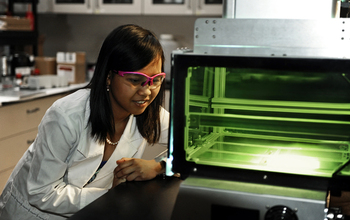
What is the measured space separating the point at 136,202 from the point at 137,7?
259 cm

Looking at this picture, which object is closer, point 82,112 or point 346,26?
point 346,26

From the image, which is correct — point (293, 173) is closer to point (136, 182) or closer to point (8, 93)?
point (136, 182)

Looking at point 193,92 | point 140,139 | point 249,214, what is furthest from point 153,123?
point 249,214

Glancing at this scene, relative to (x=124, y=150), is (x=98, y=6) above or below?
above

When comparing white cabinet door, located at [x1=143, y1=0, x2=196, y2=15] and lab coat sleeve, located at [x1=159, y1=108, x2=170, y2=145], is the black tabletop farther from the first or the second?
white cabinet door, located at [x1=143, y1=0, x2=196, y2=15]

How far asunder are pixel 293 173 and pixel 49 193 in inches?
26.2

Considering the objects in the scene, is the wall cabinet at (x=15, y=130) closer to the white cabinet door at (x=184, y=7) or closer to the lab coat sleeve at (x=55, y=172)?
the white cabinet door at (x=184, y=7)

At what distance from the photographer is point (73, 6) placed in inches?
134

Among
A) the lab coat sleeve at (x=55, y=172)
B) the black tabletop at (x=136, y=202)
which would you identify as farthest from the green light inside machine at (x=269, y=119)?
the lab coat sleeve at (x=55, y=172)

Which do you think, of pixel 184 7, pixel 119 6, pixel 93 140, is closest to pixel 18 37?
pixel 119 6

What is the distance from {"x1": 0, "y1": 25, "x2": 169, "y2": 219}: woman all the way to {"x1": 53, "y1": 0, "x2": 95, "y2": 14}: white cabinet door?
91.0 inches

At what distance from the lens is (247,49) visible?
784 mm

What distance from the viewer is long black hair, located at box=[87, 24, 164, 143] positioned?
1102mm

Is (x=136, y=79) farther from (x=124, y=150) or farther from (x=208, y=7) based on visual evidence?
(x=208, y=7)
